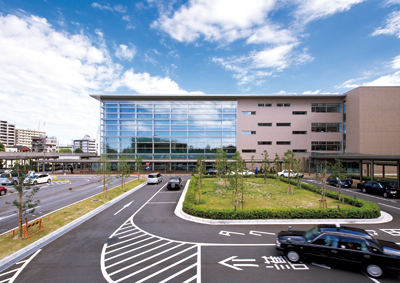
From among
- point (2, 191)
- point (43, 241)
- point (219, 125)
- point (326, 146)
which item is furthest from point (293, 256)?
point (326, 146)

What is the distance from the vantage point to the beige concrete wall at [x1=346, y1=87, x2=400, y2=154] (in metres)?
40.3

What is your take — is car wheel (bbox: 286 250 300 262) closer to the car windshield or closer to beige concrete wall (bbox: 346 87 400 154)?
the car windshield

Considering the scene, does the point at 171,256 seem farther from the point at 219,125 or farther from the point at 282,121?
the point at 282,121

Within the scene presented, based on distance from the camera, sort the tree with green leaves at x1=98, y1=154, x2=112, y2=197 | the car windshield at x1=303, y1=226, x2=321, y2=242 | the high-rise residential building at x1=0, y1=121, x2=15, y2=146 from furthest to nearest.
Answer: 1. the high-rise residential building at x1=0, y1=121, x2=15, y2=146
2. the tree with green leaves at x1=98, y1=154, x2=112, y2=197
3. the car windshield at x1=303, y1=226, x2=321, y2=242

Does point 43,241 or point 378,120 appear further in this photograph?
point 378,120

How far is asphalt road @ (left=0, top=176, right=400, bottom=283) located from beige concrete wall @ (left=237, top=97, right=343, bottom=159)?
3665cm

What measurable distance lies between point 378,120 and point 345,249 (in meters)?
47.4

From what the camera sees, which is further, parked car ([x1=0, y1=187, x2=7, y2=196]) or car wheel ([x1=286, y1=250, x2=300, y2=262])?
parked car ([x1=0, y1=187, x2=7, y2=196])

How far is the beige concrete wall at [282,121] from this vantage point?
162 ft

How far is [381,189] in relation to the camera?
22.0 m

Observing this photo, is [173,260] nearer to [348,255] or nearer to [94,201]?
[348,255]

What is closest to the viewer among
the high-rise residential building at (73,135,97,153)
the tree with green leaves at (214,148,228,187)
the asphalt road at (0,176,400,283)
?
the asphalt road at (0,176,400,283)

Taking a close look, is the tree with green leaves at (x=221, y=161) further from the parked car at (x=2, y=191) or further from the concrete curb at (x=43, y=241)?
the parked car at (x=2, y=191)

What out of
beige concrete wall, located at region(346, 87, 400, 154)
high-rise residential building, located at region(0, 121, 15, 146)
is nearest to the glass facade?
beige concrete wall, located at region(346, 87, 400, 154)
